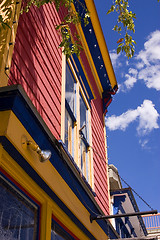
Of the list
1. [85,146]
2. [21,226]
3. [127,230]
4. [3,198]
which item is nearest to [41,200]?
[21,226]

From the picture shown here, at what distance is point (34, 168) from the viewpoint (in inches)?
138

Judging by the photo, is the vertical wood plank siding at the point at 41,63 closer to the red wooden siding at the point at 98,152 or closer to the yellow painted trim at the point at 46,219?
the yellow painted trim at the point at 46,219

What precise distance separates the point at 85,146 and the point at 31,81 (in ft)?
10.3

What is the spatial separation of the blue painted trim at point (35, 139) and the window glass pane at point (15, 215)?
28 centimetres

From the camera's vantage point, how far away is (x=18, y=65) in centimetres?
410

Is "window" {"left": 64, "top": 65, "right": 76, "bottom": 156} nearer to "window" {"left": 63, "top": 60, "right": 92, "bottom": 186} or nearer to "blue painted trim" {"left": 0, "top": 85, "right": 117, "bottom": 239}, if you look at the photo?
"window" {"left": 63, "top": 60, "right": 92, "bottom": 186}

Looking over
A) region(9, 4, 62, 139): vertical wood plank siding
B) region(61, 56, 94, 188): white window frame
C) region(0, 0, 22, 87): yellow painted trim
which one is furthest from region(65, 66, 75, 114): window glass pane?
region(0, 0, 22, 87): yellow painted trim

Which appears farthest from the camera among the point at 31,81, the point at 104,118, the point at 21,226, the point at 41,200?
the point at 104,118

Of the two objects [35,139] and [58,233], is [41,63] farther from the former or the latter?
[58,233]

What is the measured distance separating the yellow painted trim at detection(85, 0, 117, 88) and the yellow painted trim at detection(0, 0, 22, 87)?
4.49m

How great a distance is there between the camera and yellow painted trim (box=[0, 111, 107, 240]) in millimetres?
3121

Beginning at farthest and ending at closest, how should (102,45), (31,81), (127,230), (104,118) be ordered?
1. (127,230)
2. (104,118)
3. (102,45)
4. (31,81)

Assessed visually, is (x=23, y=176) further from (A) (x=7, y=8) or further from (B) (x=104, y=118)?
(B) (x=104, y=118)

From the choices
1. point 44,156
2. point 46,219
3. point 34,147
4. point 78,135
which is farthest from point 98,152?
point 34,147
